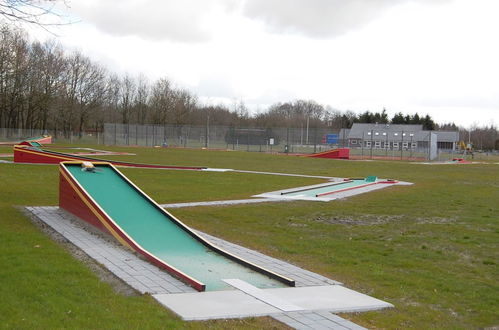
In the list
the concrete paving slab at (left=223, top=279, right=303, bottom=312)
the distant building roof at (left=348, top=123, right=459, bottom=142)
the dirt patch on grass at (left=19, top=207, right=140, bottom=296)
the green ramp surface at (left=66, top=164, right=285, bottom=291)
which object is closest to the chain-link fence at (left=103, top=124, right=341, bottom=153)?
the distant building roof at (left=348, top=123, right=459, bottom=142)

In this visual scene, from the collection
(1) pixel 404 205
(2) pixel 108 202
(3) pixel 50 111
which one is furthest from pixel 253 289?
(3) pixel 50 111

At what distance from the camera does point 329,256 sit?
9.14 m

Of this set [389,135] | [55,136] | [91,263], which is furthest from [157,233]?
[389,135]

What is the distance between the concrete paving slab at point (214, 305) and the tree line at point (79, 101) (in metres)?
44.9

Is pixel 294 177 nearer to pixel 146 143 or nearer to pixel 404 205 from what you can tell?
pixel 404 205

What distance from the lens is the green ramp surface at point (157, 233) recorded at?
7.45 m

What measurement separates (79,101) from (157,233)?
7765 cm

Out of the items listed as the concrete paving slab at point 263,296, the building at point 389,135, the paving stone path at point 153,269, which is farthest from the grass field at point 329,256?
the building at point 389,135

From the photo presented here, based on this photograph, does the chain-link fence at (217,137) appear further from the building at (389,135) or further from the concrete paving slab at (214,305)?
the concrete paving slab at (214,305)

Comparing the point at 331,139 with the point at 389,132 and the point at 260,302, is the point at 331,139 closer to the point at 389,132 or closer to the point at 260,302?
the point at 389,132

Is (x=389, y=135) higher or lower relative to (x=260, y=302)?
higher

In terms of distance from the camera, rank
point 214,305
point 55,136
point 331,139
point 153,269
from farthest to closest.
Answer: point 55,136 < point 331,139 < point 153,269 < point 214,305

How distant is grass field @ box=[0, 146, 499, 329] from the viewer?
5496 mm

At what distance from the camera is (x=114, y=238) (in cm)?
937
